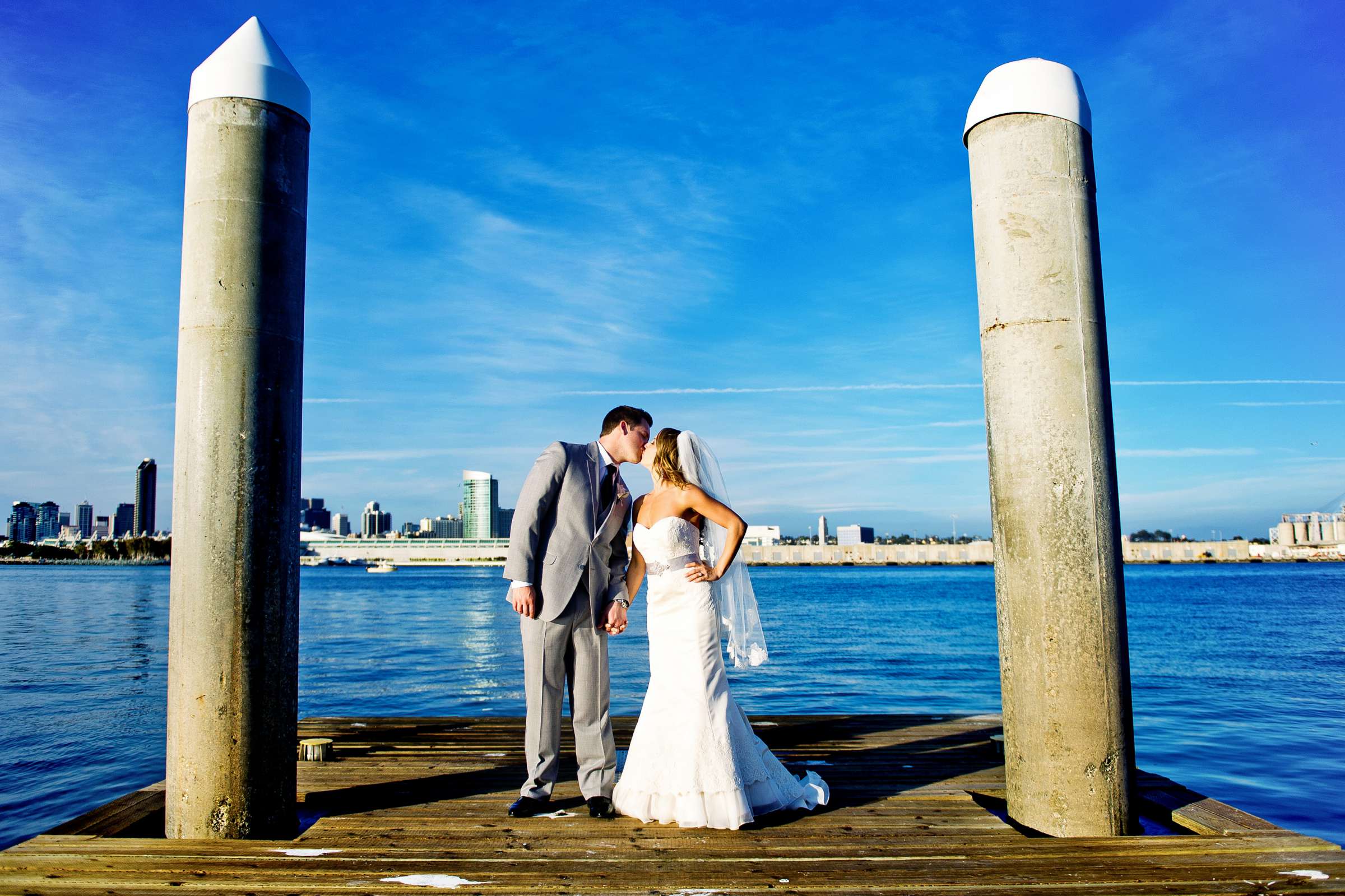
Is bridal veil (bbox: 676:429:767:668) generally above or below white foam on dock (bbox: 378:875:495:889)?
above

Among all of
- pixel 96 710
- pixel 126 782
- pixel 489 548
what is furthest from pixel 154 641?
pixel 489 548

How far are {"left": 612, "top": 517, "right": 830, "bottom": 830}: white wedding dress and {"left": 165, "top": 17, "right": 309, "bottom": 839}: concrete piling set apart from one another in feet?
5.37

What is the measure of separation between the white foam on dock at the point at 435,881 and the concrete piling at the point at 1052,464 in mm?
2408

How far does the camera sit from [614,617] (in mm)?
4465

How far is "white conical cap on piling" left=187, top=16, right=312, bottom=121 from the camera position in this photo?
400 cm

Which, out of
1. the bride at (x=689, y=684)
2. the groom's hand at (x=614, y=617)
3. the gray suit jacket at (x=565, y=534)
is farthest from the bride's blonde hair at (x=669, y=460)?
the groom's hand at (x=614, y=617)

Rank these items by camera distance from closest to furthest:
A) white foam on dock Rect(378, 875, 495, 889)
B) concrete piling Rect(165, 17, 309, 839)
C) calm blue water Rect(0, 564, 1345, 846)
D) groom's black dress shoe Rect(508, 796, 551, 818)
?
white foam on dock Rect(378, 875, 495, 889)
concrete piling Rect(165, 17, 309, 839)
groom's black dress shoe Rect(508, 796, 551, 818)
calm blue water Rect(0, 564, 1345, 846)

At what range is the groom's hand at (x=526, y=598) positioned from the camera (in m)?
4.32

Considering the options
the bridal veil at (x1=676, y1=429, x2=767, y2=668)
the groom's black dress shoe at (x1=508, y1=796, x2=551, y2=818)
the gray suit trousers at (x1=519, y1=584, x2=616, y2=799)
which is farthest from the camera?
the bridal veil at (x1=676, y1=429, x2=767, y2=668)

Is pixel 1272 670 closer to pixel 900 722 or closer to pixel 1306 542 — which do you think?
pixel 900 722

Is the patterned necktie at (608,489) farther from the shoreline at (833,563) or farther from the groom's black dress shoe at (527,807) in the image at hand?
the shoreline at (833,563)

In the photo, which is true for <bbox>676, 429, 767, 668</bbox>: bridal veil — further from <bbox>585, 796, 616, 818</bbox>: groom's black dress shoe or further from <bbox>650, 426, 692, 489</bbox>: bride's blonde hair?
<bbox>585, 796, 616, 818</bbox>: groom's black dress shoe

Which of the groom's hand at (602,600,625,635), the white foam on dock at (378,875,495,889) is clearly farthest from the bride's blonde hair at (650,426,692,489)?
the white foam on dock at (378,875,495,889)

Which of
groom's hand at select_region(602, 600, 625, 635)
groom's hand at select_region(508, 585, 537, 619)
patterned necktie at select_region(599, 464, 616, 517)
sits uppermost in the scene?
patterned necktie at select_region(599, 464, 616, 517)
